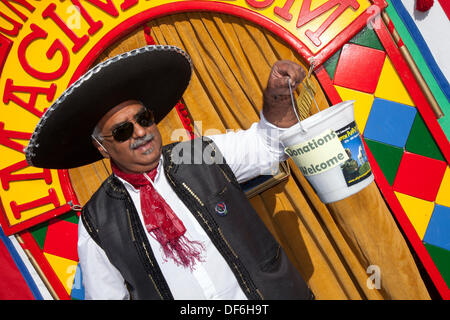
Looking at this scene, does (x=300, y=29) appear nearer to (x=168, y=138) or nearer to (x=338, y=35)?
(x=338, y=35)

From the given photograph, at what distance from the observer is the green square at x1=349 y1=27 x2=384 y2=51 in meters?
1.80

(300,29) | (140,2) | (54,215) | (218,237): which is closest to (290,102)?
(218,237)

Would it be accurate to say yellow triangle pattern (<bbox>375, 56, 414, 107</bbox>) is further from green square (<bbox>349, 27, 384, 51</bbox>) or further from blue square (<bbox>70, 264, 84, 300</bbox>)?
blue square (<bbox>70, 264, 84, 300</bbox>)

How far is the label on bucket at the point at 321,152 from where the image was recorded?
3.78 feet

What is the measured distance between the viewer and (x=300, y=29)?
182cm

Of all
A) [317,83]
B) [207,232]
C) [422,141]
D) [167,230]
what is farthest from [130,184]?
[422,141]

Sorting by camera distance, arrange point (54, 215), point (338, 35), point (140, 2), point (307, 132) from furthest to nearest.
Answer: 1. point (54, 215)
2. point (140, 2)
3. point (338, 35)
4. point (307, 132)

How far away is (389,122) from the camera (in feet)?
5.98

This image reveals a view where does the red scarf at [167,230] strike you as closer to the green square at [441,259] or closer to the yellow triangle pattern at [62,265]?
the yellow triangle pattern at [62,265]

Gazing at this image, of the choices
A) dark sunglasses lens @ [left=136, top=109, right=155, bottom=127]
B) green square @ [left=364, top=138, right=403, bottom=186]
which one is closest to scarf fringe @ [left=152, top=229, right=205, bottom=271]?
dark sunglasses lens @ [left=136, top=109, right=155, bottom=127]

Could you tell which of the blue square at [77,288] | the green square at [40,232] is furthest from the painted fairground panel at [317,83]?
the blue square at [77,288]

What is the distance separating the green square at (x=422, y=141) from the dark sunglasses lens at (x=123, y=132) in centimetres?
148
